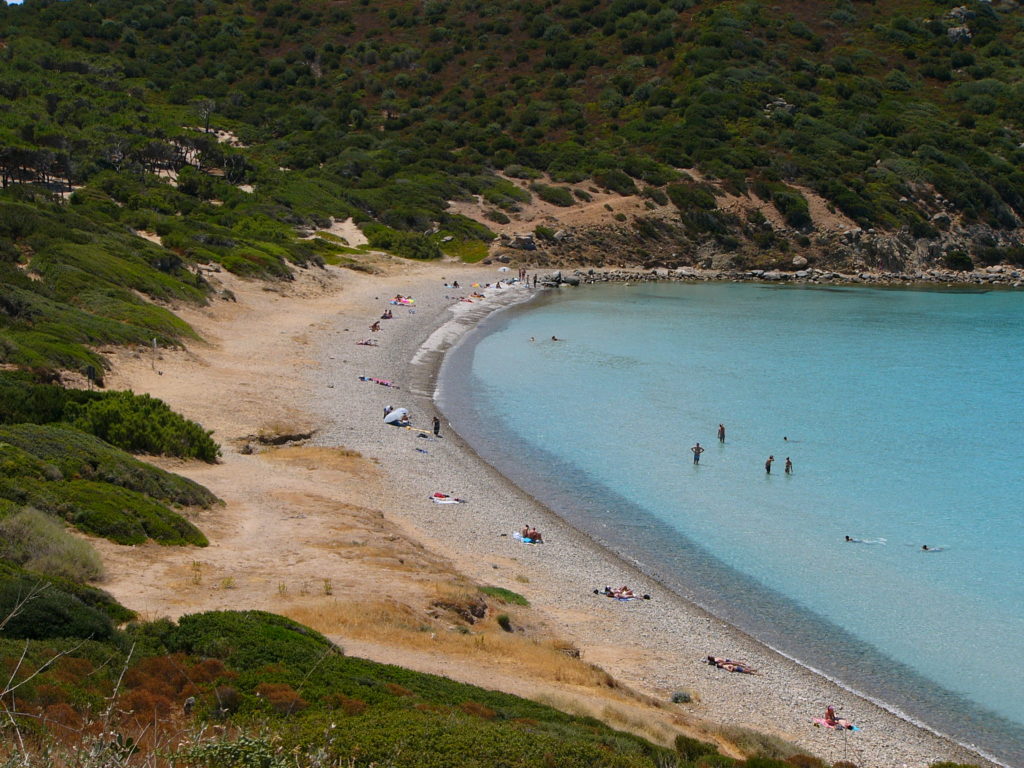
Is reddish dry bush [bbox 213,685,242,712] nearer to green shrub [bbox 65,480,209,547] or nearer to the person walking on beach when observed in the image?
green shrub [bbox 65,480,209,547]

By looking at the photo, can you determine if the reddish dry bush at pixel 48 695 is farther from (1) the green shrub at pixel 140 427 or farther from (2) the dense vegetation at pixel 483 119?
(2) the dense vegetation at pixel 483 119

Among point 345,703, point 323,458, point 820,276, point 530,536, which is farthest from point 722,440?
point 820,276

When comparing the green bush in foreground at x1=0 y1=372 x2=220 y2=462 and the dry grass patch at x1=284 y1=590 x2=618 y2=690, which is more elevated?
the green bush in foreground at x1=0 y1=372 x2=220 y2=462

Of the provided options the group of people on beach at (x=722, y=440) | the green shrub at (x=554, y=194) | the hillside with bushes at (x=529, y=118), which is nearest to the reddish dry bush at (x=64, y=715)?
the group of people on beach at (x=722, y=440)

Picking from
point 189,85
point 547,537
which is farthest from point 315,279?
point 189,85

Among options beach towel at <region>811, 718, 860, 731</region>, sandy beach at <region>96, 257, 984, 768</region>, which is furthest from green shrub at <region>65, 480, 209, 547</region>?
beach towel at <region>811, 718, 860, 731</region>
